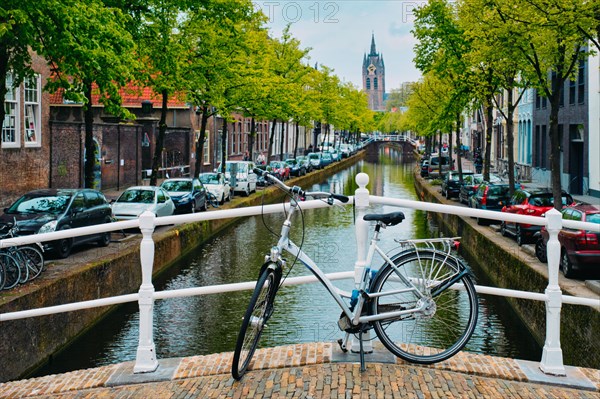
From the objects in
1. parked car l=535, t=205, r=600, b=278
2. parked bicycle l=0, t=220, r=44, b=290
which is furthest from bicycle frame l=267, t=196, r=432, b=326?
parked car l=535, t=205, r=600, b=278

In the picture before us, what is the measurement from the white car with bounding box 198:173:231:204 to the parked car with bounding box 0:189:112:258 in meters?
12.2

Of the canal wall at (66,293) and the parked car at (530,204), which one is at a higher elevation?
the parked car at (530,204)

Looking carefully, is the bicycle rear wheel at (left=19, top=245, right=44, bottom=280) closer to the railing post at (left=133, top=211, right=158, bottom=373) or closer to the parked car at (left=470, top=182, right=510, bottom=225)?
the railing post at (left=133, top=211, right=158, bottom=373)

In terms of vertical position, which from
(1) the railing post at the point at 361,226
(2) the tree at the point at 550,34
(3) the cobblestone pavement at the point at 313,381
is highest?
(2) the tree at the point at 550,34

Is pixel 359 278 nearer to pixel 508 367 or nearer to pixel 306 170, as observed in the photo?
pixel 508 367

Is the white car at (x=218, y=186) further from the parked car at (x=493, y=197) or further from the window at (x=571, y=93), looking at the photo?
the window at (x=571, y=93)

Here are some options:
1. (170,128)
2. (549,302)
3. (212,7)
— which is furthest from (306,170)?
(549,302)

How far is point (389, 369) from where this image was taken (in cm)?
514

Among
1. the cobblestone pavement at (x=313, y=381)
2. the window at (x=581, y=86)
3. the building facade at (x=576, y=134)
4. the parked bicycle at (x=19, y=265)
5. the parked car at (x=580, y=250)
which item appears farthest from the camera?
the window at (x=581, y=86)

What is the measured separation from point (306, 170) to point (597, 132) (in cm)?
2796

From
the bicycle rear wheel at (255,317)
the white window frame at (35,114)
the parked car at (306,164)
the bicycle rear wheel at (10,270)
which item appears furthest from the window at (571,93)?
the bicycle rear wheel at (255,317)

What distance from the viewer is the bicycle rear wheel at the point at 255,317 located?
16.2 ft

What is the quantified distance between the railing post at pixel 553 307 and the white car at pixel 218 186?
24441 mm

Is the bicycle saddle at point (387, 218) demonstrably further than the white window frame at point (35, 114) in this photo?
No
